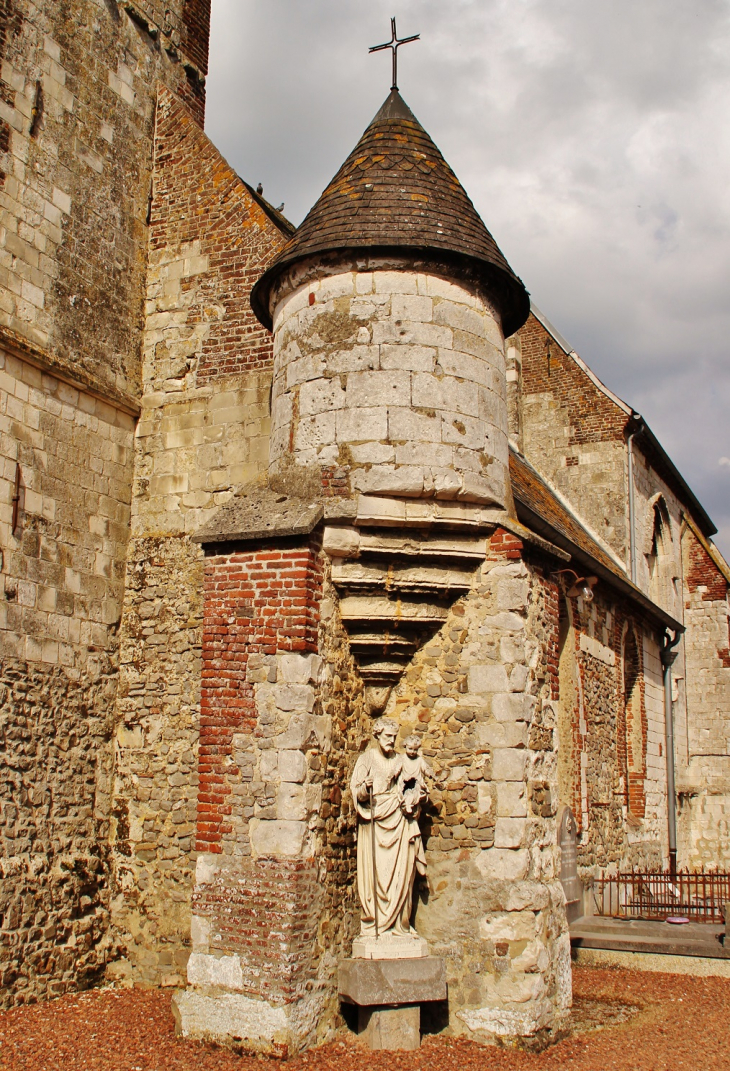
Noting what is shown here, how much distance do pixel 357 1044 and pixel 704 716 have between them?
14.3 m

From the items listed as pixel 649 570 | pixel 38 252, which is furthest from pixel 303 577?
pixel 649 570

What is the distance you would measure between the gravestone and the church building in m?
0.16

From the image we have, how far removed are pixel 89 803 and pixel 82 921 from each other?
99cm

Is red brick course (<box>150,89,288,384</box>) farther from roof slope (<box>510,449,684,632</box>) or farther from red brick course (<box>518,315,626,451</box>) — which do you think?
red brick course (<box>518,315,626,451</box>)

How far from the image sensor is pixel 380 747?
7.06 m

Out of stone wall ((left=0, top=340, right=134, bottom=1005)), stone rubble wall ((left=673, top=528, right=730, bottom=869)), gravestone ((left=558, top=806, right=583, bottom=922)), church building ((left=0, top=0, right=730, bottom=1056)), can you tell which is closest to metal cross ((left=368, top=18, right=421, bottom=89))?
church building ((left=0, top=0, right=730, bottom=1056))

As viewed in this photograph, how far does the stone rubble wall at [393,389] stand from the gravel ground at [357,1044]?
3.93 metres

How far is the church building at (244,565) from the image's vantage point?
681cm

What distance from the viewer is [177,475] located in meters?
9.62

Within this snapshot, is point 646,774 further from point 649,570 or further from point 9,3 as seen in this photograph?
point 9,3

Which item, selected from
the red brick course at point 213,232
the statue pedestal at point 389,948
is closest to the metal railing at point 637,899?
the statue pedestal at point 389,948

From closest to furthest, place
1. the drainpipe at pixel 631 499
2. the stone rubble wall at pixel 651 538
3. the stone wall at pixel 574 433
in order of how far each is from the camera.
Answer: the drainpipe at pixel 631 499 → the stone wall at pixel 574 433 → the stone rubble wall at pixel 651 538

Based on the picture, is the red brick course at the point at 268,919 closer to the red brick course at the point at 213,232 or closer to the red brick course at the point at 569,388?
the red brick course at the point at 213,232

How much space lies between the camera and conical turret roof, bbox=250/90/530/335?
766cm
